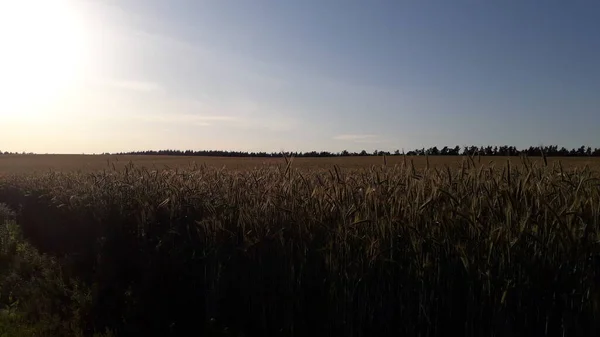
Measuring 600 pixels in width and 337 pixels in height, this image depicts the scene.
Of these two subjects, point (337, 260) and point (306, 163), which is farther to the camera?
point (306, 163)

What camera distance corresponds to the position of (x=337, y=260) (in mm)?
4602

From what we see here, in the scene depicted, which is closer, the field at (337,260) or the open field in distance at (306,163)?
the field at (337,260)

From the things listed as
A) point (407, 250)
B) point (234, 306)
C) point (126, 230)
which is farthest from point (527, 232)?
point (126, 230)

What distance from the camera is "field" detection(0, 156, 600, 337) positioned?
376 centimetres

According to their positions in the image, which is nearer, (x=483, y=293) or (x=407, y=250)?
(x=483, y=293)

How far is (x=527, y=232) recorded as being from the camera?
3.74 meters

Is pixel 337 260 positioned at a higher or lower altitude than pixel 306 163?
lower

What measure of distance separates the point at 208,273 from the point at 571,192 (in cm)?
357

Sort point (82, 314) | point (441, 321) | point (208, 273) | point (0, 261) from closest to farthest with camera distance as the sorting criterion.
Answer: point (441, 321) → point (208, 273) → point (82, 314) → point (0, 261)

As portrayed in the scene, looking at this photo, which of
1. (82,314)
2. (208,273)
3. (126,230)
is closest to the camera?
(208,273)

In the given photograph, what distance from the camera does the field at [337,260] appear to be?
12.3ft

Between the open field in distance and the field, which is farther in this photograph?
the open field in distance

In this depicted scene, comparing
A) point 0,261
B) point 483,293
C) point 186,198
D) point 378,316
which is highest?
point 186,198

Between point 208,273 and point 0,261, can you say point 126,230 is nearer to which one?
point 208,273
